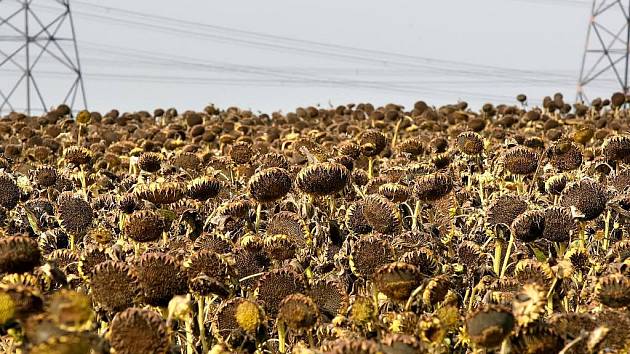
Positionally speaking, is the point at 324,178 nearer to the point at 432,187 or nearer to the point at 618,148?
the point at 432,187

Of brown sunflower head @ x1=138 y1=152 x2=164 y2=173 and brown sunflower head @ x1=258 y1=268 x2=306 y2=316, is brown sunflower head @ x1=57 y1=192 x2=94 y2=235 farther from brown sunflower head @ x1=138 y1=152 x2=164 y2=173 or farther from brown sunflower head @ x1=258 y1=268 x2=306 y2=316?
brown sunflower head @ x1=258 y1=268 x2=306 y2=316

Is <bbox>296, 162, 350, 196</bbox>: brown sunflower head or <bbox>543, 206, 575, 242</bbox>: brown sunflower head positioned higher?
<bbox>296, 162, 350, 196</bbox>: brown sunflower head

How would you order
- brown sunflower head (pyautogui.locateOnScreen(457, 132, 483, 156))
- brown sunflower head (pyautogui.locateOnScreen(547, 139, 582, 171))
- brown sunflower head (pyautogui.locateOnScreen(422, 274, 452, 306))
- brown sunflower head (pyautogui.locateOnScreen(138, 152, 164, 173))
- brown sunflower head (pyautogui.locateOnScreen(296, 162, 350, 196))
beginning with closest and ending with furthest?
brown sunflower head (pyautogui.locateOnScreen(422, 274, 452, 306)) → brown sunflower head (pyautogui.locateOnScreen(296, 162, 350, 196)) → brown sunflower head (pyautogui.locateOnScreen(547, 139, 582, 171)) → brown sunflower head (pyautogui.locateOnScreen(138, 152, 164, 173)) → brown sunflower head (pyautogui.locateOnScreen(457, 132, 483, 156))

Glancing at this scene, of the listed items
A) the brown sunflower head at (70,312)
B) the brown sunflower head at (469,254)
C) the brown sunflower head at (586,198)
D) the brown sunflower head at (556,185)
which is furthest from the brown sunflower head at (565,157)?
the brown sunflower head at (70,312)

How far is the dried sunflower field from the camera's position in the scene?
2262 millimetres

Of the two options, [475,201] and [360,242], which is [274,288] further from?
[475,201]

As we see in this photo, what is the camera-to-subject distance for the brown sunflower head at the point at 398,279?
8.94 feet

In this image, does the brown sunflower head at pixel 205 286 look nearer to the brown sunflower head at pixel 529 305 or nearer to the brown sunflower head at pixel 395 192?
the brown sunflower head at pixel 529 305

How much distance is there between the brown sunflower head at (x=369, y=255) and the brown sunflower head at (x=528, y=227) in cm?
65

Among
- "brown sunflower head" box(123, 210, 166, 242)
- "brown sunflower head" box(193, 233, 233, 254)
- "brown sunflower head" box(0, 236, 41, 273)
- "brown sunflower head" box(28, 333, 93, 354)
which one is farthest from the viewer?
"brown sunflower head" box(123, 210, 166, 242)

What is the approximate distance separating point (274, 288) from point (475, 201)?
10.2ft

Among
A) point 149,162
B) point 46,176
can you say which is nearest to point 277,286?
point 149,162

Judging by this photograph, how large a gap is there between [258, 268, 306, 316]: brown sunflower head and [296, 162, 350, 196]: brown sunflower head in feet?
3.28

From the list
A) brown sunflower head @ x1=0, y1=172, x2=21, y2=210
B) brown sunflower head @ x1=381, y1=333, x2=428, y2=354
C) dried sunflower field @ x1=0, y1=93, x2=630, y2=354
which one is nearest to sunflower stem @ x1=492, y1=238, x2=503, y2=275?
dried sunflower field @ x1=0, y1=93, x2=630, y2=354
